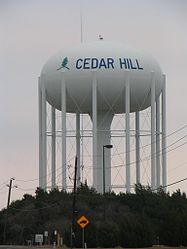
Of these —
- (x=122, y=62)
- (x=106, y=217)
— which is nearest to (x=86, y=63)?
(x=122, y=62)

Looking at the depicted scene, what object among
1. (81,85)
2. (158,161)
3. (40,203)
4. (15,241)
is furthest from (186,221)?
(15,241)

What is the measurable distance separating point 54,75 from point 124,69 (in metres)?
5.91

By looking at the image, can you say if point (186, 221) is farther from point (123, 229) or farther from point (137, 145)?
point (137, 145)

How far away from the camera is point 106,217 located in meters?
74.7

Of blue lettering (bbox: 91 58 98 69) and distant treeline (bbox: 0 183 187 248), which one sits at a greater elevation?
blue lettering (bbox: 91 58 98 69)

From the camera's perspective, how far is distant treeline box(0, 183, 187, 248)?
208 ft

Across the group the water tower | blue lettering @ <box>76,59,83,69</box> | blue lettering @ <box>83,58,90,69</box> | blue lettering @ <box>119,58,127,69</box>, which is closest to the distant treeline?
the water tower

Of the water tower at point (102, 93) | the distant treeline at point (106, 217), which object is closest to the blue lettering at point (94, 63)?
the water tower at point (102, 93)

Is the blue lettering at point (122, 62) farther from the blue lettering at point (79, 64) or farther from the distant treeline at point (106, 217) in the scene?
the distant treeline at point (106, 217)

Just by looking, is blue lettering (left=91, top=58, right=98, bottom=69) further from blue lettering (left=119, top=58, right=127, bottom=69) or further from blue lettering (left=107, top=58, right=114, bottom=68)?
blue lettering (left=119, top=58, right=127, bottom=69)

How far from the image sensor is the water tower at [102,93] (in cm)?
7262

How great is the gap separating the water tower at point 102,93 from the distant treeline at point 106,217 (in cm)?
221

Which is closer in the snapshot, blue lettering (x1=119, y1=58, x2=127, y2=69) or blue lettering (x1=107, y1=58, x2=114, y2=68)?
blue lettering (x1=107, y1=58, x2=114, y2=68)

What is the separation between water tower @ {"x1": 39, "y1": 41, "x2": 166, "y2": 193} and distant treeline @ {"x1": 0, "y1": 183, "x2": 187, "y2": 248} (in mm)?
2208
